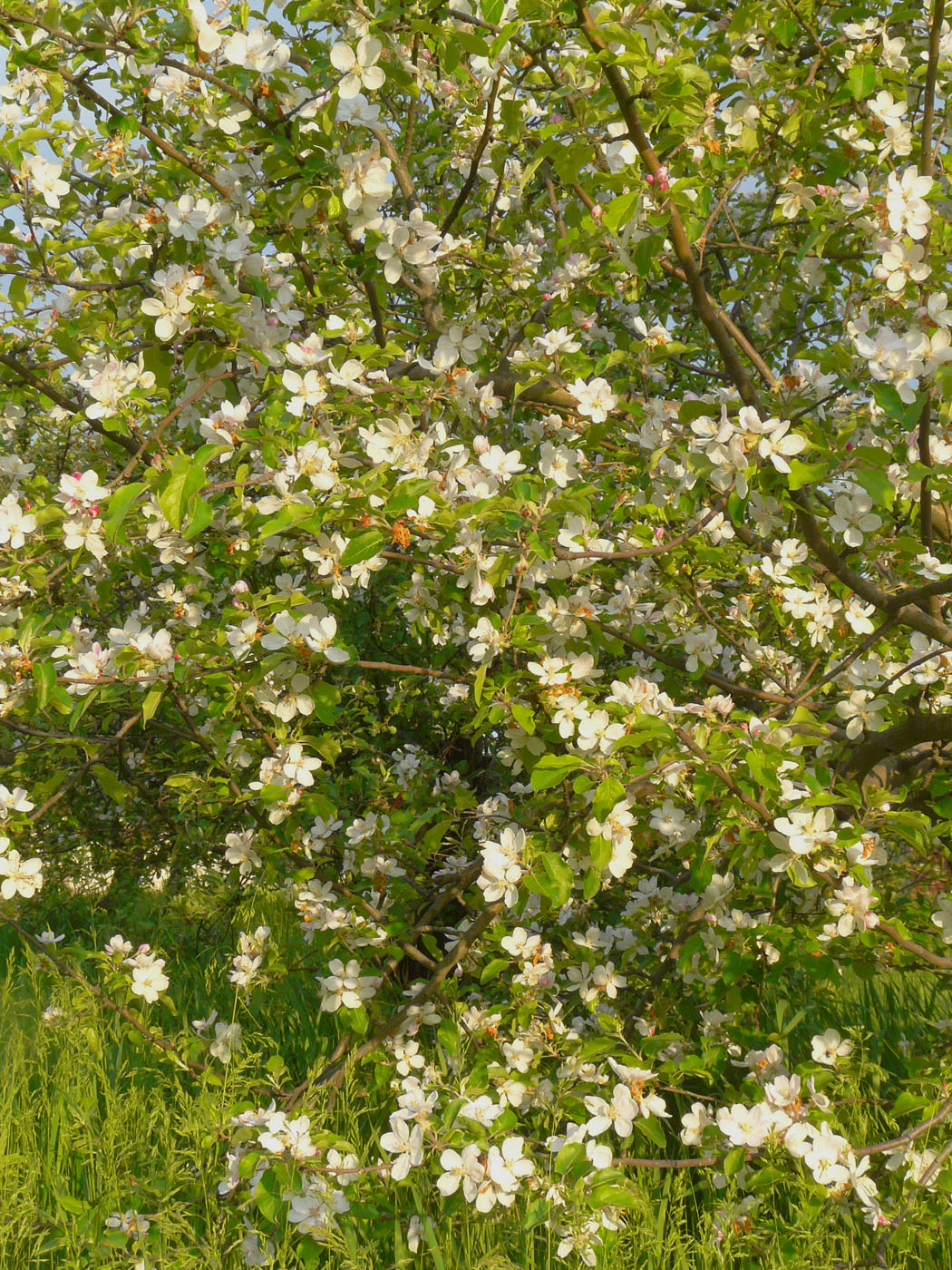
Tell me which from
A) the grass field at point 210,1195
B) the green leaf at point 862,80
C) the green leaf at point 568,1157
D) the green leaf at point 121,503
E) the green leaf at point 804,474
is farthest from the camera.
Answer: the grass field at point 210,1195

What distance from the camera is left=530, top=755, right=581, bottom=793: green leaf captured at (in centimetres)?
194

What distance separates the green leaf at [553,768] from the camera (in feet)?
6.37

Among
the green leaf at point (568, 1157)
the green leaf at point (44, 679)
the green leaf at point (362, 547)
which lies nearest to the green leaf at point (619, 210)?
the green leaf at point (362, 547)

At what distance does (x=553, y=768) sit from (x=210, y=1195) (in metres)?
1.45

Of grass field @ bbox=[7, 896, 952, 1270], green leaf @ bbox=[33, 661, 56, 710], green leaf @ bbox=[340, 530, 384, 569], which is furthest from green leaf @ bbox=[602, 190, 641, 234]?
grass field @ bbox=[7, 896, 952, 1270]

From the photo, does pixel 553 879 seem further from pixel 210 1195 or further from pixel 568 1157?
pixel 210 1195

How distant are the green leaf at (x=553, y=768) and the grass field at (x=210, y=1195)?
99cm

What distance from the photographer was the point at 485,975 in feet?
7.91

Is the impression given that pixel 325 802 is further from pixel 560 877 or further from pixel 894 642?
pixel 894 642

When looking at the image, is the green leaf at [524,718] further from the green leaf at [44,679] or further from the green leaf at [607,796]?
the green leaf at [44,679]

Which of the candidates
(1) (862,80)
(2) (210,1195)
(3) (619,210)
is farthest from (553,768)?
(1) (862,80)

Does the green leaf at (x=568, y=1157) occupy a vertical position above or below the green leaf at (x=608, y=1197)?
above

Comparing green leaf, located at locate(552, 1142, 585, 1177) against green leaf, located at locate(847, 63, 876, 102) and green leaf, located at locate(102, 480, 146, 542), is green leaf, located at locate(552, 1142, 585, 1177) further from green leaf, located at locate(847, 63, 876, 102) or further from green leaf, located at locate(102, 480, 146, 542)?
green leaf, located at locate(847, 63, 876, 102)

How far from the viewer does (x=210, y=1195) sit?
8.23ft
